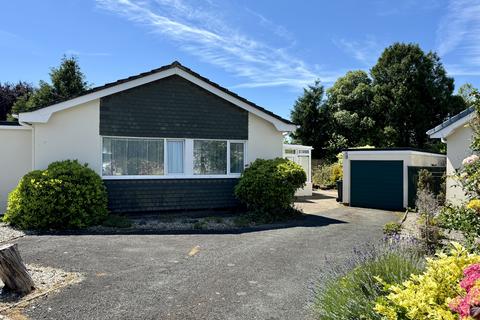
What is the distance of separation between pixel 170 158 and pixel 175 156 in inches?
7.9

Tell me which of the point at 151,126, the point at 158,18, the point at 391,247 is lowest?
the point at 391,247

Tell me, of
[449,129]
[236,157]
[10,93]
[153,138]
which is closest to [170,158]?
[153,138]

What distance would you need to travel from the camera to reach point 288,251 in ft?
27.6

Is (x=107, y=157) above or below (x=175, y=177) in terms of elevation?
above

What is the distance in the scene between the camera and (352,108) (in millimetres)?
33375

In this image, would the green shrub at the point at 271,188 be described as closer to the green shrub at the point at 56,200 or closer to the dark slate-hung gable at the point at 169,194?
the dark slate-hung gable at the point at 169,194

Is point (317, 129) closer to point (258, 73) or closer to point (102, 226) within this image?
point (258, 73)

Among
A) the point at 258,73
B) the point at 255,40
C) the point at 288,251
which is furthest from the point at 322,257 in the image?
the point at 258,73

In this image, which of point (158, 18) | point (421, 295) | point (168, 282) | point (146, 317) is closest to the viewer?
point (421, 295)

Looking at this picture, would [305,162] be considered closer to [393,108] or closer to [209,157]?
[209,157]

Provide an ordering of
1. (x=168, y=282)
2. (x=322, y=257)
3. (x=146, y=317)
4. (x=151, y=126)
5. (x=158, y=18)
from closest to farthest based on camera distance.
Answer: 1. (x=146, y=317)
2. (x=168, y=282)
3. (x=322, y=257)
4. (x=151, y=126)
5. (x=158, y=18)

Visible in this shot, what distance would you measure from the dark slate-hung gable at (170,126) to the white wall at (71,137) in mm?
370

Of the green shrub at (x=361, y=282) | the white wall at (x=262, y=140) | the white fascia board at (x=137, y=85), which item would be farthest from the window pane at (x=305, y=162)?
the green shrub at (x=361, y=282)

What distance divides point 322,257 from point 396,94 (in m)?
27.8
